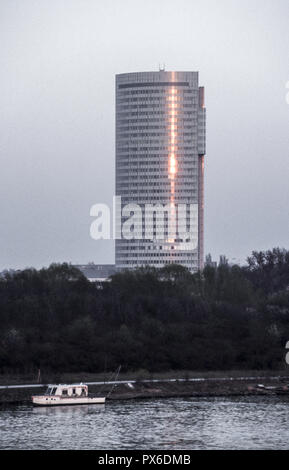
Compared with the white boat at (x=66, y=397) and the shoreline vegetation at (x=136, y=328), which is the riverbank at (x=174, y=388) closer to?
the white boat at (x=66, y=397)

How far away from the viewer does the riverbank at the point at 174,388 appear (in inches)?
2971

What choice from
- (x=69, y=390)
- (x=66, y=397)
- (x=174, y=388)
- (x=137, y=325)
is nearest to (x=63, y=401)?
(x=66, y=397)

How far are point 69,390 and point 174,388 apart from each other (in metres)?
8.29

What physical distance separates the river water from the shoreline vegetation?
36.0ft

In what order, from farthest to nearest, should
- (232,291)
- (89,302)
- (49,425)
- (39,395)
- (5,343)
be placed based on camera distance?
(232,291), (89,302), (5,343), (39,395), (49,425)

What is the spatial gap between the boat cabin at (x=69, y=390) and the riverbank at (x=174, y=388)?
1.50m

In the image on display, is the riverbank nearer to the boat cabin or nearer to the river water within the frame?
the boat cabin

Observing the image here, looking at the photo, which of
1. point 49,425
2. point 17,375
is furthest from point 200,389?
point 49,425

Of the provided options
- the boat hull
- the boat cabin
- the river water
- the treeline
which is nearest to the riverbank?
the boat hull

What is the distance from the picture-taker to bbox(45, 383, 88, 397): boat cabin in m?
74.2

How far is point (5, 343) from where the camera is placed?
90.1 m

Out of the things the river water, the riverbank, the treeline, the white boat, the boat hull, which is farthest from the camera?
the treeline

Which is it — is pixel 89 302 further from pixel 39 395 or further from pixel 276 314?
pixel 39 395
